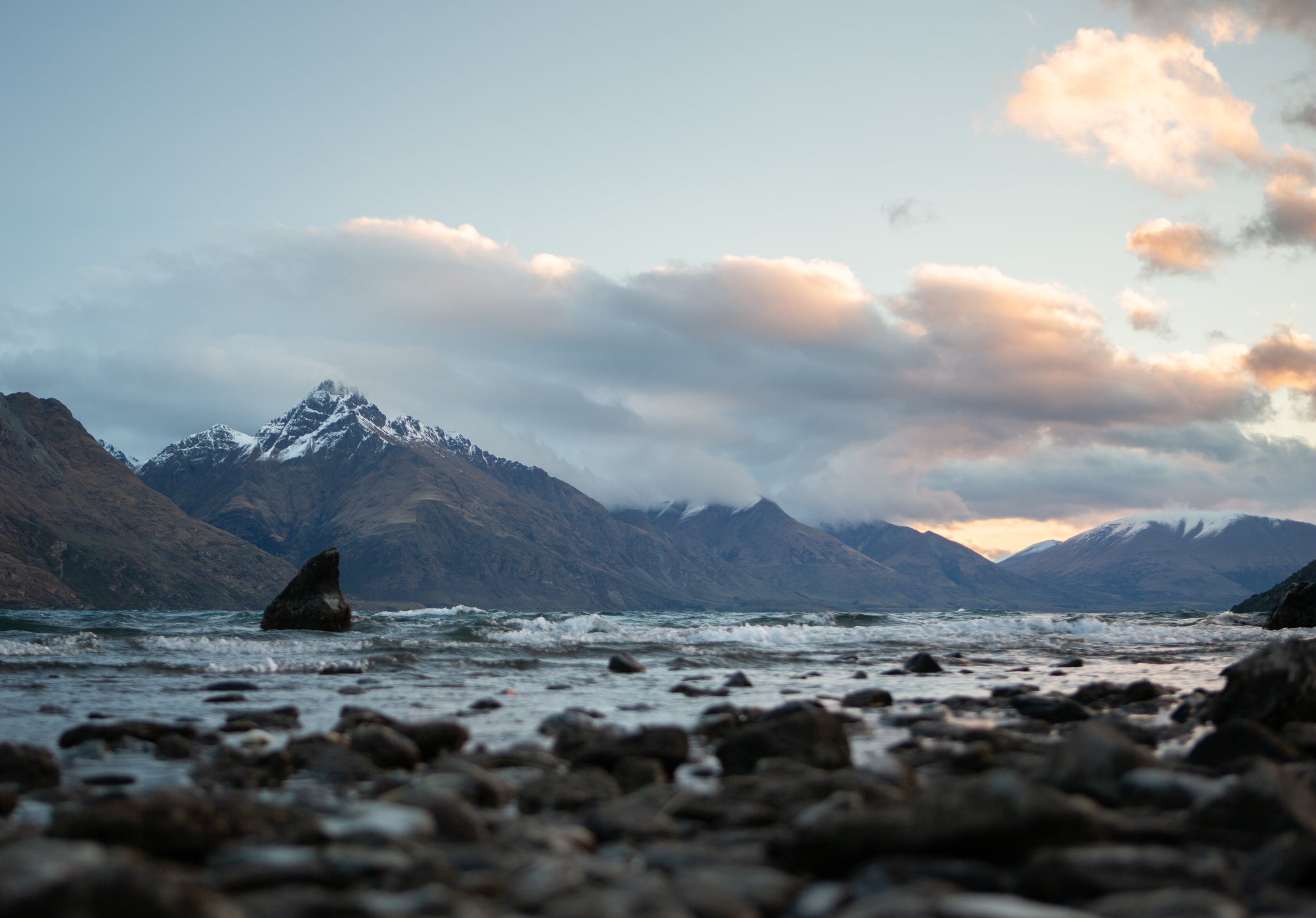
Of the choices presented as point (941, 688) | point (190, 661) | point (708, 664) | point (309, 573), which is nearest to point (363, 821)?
point (941, 688)

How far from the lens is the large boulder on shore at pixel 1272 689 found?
453 inches

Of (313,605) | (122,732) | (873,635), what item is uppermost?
(122,732)

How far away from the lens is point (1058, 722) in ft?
42.5

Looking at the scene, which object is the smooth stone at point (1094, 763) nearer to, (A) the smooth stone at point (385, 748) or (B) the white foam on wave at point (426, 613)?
(A) the smooth stone at point (385, 748)

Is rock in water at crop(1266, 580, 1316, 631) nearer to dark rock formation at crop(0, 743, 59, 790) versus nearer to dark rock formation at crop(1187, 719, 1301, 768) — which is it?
dark rock formation at crop(1187, 719, 1301, 768)

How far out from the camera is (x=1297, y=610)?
55125mm

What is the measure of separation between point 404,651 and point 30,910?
23.3m

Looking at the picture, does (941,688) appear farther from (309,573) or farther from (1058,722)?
(309,573)

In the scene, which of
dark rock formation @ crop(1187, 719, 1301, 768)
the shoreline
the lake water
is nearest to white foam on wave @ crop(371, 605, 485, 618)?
the lake water

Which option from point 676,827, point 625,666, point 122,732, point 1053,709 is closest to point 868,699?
point 1053,709

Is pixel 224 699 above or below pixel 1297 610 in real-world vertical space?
above

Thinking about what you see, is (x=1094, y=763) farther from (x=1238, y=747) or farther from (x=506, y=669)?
(x=506, y=669)

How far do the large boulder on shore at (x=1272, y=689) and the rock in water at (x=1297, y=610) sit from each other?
165 ft

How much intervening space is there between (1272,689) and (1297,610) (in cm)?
5356
